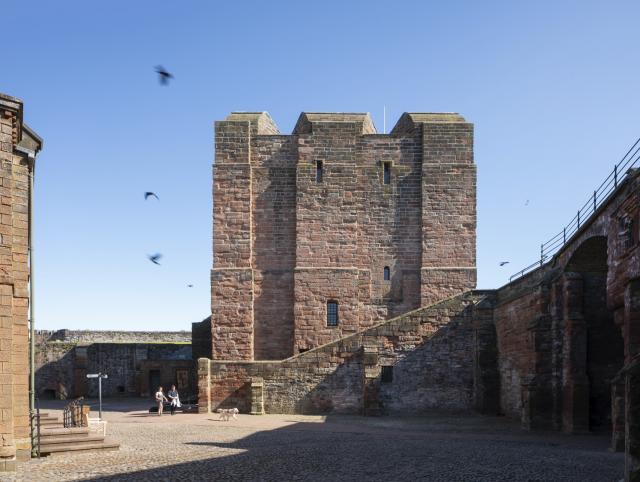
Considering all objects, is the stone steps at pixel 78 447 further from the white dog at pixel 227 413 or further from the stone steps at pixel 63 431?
the white dog at pixel 227 413

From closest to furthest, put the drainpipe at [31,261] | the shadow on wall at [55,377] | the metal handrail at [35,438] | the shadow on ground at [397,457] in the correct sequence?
the shadow on ground at [397,457] → the metal handrail at [35,438] → the drainpipe at [31,261] → the shadow on wall at [55,377]

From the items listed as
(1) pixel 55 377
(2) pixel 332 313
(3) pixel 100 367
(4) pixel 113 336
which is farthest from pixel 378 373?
(4) pixel 113 336

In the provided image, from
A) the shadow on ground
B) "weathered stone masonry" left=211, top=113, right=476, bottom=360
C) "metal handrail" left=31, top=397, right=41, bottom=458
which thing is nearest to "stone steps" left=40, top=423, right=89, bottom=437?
"metal handrail" left=31, top=397, right=41, bottom=458

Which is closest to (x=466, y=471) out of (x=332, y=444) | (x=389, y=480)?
(x=389, y=480)

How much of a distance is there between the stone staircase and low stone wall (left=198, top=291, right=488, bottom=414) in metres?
8.25

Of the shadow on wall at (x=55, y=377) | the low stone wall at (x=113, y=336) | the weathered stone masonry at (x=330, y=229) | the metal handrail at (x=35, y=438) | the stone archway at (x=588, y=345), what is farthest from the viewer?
the low stone wall at (x=113, y=336)

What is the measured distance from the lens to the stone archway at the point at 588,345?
17.6 metres

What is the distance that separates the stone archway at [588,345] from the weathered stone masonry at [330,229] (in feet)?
35.0

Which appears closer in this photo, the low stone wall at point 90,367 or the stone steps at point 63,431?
the stone steps at point 63,431

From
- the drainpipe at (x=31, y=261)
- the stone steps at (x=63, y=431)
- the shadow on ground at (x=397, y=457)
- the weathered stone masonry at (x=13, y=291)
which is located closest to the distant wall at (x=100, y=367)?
the shadow on ground at (x=397, y=457)

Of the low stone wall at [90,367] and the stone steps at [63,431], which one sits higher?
the stone steps at [63,431]

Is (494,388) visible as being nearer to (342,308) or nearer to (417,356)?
(417,356)

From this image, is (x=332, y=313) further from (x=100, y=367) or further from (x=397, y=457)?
(x=397, y=457)

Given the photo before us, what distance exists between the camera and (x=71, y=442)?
49.9 ft
